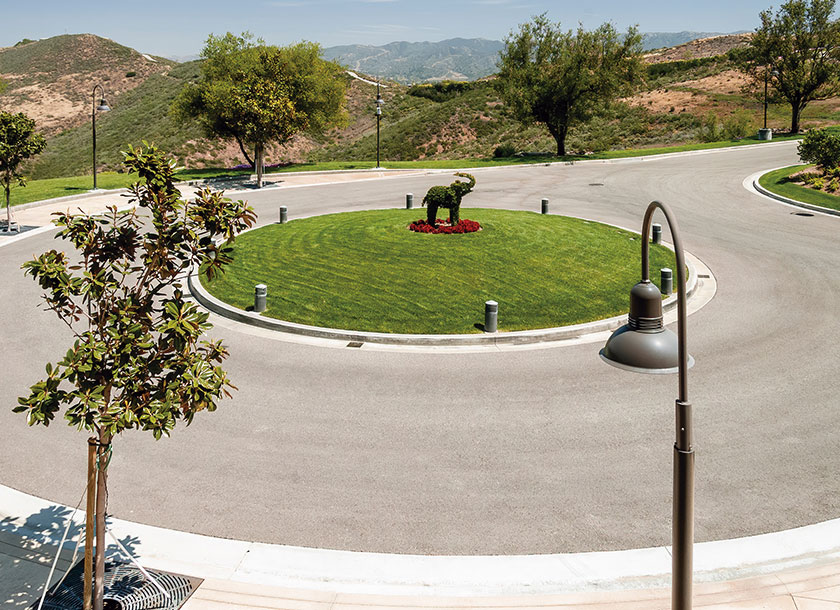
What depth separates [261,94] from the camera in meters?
35.7

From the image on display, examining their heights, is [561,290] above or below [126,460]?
above

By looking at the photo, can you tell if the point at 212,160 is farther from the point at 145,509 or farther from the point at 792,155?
the point at 145,509

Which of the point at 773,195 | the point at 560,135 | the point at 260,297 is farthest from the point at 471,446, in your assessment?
the point at 560,135

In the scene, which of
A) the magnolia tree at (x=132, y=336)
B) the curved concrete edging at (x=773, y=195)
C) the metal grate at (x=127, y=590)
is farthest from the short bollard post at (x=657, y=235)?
the metal grate at (x=127, y=590)

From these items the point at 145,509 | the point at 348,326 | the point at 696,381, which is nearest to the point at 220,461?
the point at 145,509

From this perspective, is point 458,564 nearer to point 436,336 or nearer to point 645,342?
point 645,342

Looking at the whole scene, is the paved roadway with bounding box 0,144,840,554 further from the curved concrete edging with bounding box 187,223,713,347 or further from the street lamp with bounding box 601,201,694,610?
the street lamp with bounding box 601,201,694,610

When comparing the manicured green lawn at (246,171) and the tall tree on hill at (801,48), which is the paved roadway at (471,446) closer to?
the manicured green lawn at (246,171)

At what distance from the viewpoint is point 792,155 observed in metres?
44.3

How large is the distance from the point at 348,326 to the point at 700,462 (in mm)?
7922

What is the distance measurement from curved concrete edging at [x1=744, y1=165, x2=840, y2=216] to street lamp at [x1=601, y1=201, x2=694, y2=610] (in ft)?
88.8

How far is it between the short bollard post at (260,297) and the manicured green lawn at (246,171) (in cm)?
2030

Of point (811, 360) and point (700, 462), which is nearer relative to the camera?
point (700, 462)

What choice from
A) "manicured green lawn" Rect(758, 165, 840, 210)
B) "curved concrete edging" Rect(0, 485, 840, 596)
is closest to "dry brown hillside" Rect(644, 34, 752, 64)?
"manicured green lawn" Rect(758, 165, 840, 210)
